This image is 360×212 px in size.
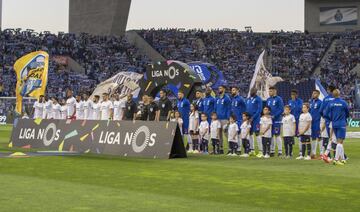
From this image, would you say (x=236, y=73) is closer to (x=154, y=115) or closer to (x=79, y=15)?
(x=79, y=15)

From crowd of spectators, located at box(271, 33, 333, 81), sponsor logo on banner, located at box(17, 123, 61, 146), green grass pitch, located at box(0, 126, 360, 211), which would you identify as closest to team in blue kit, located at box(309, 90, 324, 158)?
green grass pitch, located at box(0, 126, 360, 211)

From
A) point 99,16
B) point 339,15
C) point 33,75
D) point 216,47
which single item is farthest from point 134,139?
point 339,15

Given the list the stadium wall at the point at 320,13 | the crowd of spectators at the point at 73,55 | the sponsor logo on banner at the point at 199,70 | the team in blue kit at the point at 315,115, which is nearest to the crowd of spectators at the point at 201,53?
the crowd of spectators at the point at 73,55

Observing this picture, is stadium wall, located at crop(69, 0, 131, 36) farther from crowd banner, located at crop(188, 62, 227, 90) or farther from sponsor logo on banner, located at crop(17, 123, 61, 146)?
sponsor logo on banner, located at crop(17, 123, 61, 146)

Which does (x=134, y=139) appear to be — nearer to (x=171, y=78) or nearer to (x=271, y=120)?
(x=271, y=120)

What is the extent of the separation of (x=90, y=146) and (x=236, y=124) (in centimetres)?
427

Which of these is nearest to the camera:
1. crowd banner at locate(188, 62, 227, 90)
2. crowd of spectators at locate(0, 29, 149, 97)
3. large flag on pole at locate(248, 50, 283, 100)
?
crowd banner at locate(188, 62, 227, 90)

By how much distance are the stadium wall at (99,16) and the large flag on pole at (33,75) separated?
37195 mm

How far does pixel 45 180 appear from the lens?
12852 mm

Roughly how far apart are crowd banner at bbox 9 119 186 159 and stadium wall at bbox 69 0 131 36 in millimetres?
46959

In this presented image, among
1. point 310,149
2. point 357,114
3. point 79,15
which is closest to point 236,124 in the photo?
point 310,149

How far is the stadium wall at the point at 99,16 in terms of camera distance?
7006cm

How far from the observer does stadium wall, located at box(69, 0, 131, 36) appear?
70.1 m

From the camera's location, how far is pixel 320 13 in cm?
7656
